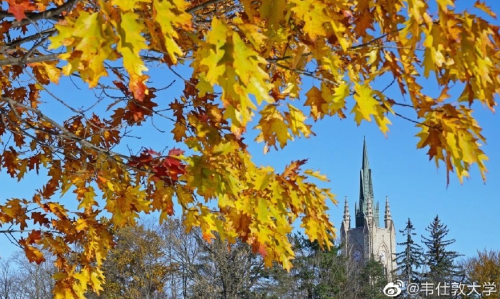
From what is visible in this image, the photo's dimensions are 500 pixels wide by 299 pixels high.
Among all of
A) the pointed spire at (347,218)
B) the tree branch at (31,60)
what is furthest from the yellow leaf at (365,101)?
the pointed spire at (347,218)

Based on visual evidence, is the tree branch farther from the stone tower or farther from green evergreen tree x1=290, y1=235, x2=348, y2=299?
the stone tower

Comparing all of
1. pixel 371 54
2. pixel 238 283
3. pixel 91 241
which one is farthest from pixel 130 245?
pixel 371 54

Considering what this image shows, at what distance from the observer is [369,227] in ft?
283

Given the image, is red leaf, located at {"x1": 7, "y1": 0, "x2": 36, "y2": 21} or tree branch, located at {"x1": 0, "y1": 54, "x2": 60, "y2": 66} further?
tree branch, located at {"x1": 0, "y1": 54, "x2": 60, "y2": 66}

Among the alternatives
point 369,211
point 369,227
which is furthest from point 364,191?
point 369,227

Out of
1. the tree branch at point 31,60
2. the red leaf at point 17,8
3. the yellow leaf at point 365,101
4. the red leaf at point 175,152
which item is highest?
the tree branch at point 31,60

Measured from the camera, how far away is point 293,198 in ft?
10.9

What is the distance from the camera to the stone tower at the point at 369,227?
85188mm

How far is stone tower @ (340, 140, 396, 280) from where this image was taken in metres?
85.2

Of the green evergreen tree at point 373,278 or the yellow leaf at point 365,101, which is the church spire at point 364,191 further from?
the yellow leaf at point 365,101

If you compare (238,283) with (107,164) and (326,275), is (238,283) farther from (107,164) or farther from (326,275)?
(107,164)

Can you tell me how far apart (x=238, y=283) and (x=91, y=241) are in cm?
1767

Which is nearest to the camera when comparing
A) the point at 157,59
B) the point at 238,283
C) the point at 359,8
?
the point at 359,8

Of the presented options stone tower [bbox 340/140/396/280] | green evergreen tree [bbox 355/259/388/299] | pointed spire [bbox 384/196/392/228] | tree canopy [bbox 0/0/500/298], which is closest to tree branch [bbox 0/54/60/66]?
tree canopy [bbox 0/0/500/298]
